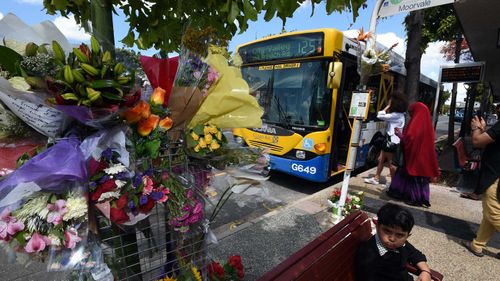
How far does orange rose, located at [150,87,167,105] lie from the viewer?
44.8 inches

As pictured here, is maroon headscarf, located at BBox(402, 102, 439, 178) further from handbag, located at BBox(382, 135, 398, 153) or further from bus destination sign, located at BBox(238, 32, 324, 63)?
bus destination sign, located at BBox(238, 32, 324, 63)

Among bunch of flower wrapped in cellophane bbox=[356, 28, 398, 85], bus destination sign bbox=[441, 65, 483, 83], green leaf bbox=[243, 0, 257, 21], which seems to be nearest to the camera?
green leaf bbox=[243, 0, 257, 21]

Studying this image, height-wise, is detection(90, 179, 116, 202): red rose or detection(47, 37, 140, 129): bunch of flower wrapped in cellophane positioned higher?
detection(47, 37, 140, 129): bunch of flower wrapped in cellophane

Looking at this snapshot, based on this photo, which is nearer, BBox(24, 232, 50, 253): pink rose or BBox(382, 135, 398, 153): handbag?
BBox(24, 232, 50, 253): pink rose

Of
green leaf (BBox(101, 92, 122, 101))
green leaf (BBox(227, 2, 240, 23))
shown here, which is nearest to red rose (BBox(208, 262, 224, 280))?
green leaf (BBox(101, 92, 122, 101))

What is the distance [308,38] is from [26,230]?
5376mm

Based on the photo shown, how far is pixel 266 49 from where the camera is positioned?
605cm

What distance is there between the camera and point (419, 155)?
489 centimetres

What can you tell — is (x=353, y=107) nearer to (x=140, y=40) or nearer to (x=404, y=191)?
(x=404, y=191)

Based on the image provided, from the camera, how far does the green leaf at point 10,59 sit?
0.93 meters

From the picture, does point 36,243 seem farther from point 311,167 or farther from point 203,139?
point 311,167

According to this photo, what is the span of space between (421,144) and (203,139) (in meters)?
4.81

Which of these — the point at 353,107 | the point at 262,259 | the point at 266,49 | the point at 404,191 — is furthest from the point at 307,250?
the point at 266,49

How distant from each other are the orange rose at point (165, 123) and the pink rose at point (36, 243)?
1.75 feet
